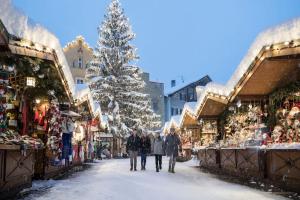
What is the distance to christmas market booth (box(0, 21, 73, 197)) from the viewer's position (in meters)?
11.0

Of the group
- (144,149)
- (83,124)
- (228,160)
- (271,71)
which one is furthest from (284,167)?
(83,124)

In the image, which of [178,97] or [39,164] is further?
[178,97]

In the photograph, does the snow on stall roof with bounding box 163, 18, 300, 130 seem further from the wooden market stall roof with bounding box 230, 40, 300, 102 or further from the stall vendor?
the stall vendor

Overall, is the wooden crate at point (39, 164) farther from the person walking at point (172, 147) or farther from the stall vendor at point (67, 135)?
the person walking at point (172, 147)

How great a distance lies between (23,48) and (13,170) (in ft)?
11.0

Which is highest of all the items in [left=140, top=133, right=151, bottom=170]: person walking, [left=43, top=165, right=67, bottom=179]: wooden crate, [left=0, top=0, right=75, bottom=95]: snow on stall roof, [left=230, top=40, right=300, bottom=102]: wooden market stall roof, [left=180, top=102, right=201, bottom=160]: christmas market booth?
[left=0, top=0, right=75, bottom=95]: snow on stall roof

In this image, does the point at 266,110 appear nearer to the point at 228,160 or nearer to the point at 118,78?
the point at 228,160

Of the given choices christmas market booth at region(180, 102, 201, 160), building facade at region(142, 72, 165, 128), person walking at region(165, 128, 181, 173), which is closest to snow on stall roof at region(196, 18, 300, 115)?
person walking at region(165, 128, 181, 173)

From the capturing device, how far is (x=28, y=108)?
1573cm

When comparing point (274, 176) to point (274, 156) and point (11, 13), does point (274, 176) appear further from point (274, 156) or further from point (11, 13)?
point (11, 13)

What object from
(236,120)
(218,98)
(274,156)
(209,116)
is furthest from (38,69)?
(209,116)

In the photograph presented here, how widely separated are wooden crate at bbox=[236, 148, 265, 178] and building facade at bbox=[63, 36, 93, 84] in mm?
40872

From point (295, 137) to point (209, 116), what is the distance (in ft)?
41.6

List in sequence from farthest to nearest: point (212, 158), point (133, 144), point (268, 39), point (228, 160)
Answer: point (212, 158), point (133, 144), point (228, 160), point (268, 39)
